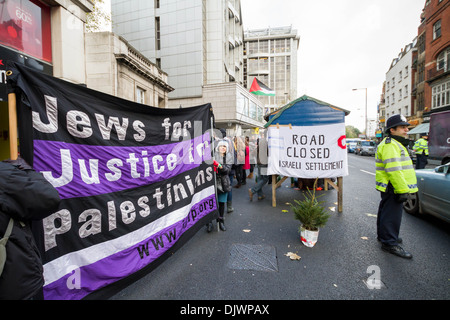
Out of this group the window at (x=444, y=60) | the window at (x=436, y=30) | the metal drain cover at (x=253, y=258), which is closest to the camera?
the metal drain cover at (x=253, y=258)

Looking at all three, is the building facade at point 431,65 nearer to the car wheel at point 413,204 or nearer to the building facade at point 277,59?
the car wheel at point 413,204

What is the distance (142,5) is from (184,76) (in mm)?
9892

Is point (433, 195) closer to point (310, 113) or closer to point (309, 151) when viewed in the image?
point (309, 151)

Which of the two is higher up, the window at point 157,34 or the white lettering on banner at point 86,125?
the window at point 157,34

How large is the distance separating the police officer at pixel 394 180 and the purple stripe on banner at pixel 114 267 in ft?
10.8

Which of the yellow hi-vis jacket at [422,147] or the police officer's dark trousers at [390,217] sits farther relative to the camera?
the yellow hi-vis jacket at [422,147]

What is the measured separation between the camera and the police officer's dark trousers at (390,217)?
3379 millimetres

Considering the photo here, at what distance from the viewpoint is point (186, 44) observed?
81.3 ft

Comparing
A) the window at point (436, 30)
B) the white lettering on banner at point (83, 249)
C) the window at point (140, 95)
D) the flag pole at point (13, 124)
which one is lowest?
the white lettering on banner at point (83, 249)

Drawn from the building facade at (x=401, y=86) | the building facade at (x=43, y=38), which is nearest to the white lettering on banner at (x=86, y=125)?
the building facade at (x=43, y=38)

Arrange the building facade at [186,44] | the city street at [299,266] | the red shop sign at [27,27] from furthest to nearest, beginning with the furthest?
the building facade at [186,44], the red shop sign at [27,27], the city street at [299,266]

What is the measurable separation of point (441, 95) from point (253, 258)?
107 ft

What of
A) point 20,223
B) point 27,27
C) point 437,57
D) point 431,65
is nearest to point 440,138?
point 20,223

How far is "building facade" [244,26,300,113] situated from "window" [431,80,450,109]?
4648 cm
